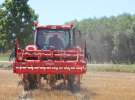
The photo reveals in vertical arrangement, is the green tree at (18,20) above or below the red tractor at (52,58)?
above

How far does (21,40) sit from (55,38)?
27.5m

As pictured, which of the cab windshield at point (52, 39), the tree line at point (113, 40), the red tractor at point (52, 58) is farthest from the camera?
the tree line at point (113, 40)

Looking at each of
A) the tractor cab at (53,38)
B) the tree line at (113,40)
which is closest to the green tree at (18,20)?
the tree line at (113,40)

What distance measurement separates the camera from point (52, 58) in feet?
69.4

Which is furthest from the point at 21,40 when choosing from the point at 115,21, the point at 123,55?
the point at 115,21

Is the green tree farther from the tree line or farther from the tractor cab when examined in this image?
the tractor cab

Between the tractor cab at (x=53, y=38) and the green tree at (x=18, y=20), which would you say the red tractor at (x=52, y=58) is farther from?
the green tree at (x=18, y=20)

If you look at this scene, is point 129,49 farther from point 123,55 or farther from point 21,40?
point 21,40

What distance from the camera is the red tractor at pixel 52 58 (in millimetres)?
20297

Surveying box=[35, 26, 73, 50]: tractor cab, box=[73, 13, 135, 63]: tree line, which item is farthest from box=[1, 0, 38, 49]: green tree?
box=[35, 26, 73, 50]: tractor cab

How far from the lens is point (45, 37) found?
22922 millimetres

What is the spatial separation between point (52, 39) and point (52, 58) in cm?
176

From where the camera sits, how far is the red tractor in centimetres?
2030

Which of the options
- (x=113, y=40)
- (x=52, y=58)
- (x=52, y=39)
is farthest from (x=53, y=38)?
(x=113, y=40)
